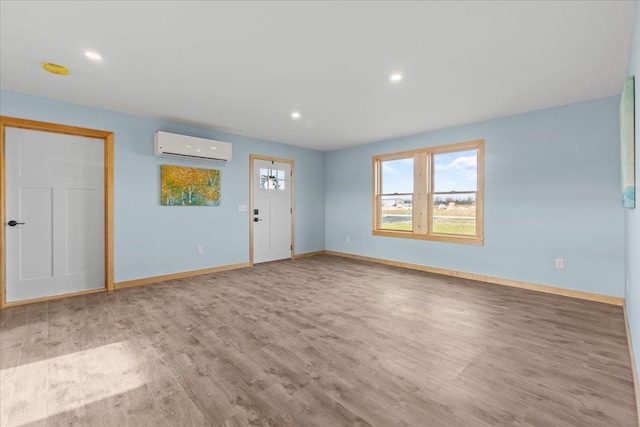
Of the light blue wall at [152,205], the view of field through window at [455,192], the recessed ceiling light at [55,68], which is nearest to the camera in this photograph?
the recessed ceiling light at [55,68]

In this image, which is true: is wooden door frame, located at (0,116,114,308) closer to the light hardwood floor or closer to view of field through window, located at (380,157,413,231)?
the light hardwood floor

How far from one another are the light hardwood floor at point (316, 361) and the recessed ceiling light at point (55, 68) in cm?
258

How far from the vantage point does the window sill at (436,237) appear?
188 inches

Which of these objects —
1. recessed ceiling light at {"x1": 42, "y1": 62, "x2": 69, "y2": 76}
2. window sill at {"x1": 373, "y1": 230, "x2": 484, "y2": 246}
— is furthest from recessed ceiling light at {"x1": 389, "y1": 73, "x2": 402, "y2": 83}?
recessed ceiling light at {"x1": 42, "y1": 62, "x2": 69, "y2": 76}

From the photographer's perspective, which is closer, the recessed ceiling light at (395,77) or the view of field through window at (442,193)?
the recessed ceiling light at (395,77)

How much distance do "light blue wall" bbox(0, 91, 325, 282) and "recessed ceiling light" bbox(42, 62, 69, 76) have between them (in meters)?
1.14

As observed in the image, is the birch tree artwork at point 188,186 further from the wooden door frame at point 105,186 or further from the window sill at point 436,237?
the window sill at point 436,237

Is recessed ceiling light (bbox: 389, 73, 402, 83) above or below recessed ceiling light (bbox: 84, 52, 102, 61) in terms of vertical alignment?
above

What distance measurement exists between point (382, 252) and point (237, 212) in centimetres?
308

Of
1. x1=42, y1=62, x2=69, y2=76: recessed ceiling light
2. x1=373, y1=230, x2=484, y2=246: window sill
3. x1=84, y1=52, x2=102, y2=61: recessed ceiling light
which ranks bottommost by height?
x1=373, y1=230, x2=484, y2=246: window sill

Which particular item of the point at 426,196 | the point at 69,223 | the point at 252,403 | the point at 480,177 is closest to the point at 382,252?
the point at 426,196

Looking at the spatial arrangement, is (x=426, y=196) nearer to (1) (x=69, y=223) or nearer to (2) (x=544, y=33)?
(2) (x=544, y=33)

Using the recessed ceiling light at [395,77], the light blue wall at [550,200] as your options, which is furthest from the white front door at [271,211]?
the recessed ceiling light at [395,77]

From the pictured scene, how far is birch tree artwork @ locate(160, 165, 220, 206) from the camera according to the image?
4719mm
